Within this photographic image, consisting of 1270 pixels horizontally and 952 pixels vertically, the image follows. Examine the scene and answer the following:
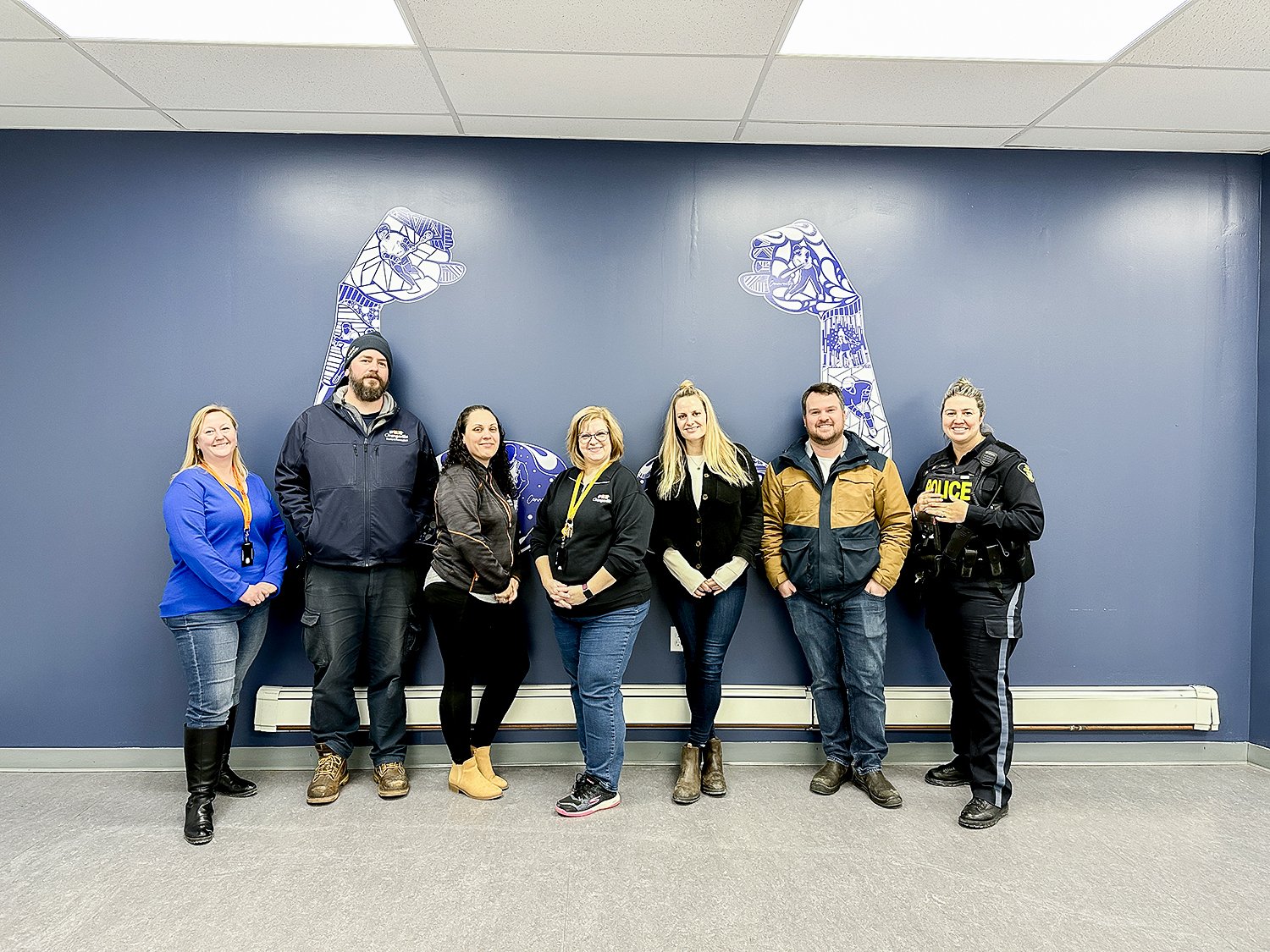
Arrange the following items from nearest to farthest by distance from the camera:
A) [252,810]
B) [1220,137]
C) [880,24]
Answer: [880,24], [252,810], [1220,137]

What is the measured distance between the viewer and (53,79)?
298cm

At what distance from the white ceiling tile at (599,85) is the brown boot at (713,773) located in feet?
Result: 8.75

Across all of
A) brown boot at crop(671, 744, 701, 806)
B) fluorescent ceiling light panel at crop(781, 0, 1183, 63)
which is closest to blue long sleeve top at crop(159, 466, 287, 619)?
brown boot at crop(671, 744, 701, 806)

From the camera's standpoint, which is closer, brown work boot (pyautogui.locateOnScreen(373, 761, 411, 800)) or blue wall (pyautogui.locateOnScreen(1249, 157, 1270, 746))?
brown work boot (pyautogui.locateOnScreen(373, 761, 411, 800))

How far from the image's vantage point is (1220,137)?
11.3ft

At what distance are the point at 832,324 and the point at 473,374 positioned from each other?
5.48 feet

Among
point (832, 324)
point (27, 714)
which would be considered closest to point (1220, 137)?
point (832, 324)

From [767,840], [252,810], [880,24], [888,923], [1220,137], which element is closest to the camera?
[888,923]

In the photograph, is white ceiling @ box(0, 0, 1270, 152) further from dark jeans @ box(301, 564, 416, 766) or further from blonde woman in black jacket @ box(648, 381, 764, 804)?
dark jeans @ box(301, 564, 416, 766)

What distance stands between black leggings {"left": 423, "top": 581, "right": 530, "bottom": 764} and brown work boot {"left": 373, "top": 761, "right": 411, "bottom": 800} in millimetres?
220

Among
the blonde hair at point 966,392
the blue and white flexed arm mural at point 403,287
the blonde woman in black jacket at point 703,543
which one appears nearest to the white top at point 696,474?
the blonde woman in black jacket at point 703,543

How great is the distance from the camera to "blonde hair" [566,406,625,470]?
3.17m

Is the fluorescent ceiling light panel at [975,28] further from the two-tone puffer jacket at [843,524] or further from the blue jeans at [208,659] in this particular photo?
the blue jeans at [208,659]

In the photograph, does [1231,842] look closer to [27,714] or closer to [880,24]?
[880,24]
